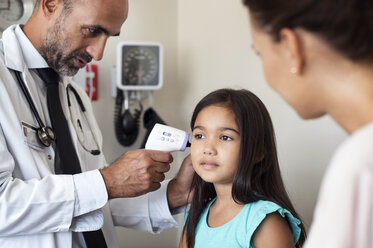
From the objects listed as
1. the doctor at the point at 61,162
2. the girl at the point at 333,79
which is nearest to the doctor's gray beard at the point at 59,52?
the doctor at the point at 61,162

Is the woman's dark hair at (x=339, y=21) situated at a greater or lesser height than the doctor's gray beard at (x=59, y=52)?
greater

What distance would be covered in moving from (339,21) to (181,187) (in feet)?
3.45

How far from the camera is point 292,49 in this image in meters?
0.57

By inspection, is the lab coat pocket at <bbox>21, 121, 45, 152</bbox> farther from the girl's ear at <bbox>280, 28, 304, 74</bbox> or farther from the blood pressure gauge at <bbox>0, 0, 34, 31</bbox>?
the girl's ear at <bbox>280, 28, 304, 74</bbox>

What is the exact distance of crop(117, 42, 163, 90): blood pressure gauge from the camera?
6.40 ft

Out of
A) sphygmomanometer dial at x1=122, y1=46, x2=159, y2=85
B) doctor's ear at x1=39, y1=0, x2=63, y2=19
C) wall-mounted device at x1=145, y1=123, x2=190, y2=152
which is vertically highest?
doctor's ear at x1=39, y1=0, x2=63, y2=19

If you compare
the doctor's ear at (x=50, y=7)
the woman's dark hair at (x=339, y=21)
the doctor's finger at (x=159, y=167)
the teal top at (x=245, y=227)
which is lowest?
the teal top at (x=245, y=227)

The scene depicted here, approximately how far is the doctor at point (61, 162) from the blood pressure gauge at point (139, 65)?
1.36ft

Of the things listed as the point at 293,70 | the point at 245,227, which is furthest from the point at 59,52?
the point at 293,70

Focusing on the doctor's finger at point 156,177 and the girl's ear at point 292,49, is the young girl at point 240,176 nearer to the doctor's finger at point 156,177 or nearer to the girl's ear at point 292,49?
the doctor's finger at point 156,177

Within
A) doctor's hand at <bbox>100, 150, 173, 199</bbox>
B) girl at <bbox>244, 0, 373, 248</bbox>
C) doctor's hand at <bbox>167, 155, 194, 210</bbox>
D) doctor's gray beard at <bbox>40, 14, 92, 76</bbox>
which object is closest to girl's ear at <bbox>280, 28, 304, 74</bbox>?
girl at <bbox>244, 0, 373, 248</bbox>

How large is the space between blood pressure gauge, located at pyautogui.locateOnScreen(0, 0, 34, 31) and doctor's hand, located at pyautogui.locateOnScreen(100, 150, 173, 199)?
0.91 metres

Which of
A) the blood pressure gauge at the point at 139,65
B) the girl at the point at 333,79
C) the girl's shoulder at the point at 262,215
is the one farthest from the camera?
the blood pressure gauge at the point at 139,65

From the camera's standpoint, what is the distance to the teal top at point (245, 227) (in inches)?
45.0
